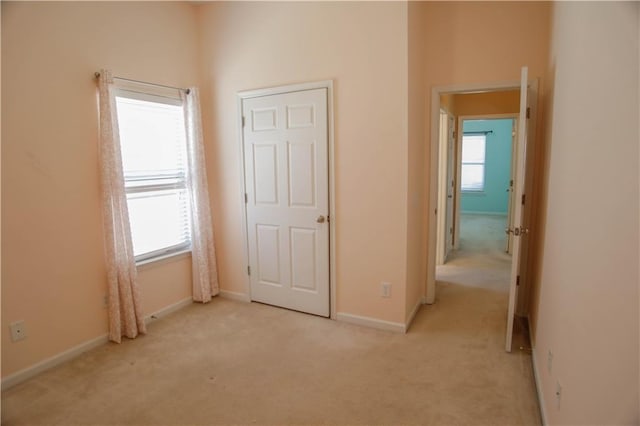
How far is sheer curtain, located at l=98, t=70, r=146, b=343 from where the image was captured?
2844mm

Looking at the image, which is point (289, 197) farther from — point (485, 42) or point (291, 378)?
point (485, 42)

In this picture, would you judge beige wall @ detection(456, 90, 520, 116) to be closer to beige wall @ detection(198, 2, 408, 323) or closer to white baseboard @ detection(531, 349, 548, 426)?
beige wall @ detection(198, 2, 408, 323)

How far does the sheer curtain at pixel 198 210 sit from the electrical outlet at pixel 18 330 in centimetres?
151

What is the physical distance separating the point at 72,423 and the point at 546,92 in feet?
13.0

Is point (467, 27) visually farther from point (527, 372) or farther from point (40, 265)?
point (40, 265)

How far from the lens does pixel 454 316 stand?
3.43 m

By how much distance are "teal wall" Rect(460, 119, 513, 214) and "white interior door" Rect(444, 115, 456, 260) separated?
3.58 meters

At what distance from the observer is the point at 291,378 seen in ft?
8.16

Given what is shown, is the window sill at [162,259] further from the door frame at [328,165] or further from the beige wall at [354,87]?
the beige wall at [354,87]

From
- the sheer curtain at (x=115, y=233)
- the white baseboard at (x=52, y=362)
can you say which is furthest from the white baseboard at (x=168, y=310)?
the sheer curtain at (x=115, y=233)

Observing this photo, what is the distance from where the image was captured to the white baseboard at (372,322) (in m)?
3.12

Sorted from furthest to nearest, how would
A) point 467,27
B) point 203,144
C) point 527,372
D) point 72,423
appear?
point 203,144 → point 467,27 → point 527,372 → point 72,423

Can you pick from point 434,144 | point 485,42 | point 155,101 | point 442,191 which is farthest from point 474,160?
point 155,101

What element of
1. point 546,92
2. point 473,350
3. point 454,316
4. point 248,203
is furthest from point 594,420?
point 248,203
